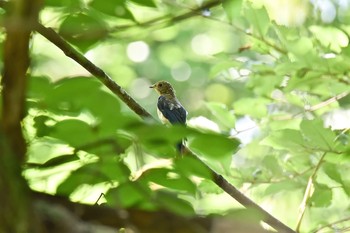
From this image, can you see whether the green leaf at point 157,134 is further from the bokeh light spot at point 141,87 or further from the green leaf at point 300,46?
the bokeh light spot at point 141,87

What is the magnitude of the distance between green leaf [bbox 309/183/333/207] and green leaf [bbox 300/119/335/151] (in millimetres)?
122

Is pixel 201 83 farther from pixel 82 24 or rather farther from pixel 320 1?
pixel 82 24

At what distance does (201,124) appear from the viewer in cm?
141

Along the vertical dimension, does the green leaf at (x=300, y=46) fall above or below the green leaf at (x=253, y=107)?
above

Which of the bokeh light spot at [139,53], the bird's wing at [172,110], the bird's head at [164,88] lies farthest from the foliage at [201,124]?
the bokeh light spot at [139,53]

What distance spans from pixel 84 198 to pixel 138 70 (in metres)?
5.81

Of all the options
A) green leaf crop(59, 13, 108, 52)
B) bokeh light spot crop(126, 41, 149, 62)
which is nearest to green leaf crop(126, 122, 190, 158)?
green leaf crop(59, 13, 108, 52)

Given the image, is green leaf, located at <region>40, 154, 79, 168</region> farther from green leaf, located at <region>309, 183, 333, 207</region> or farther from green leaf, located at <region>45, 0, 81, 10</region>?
green leaf, located at <region>309, 183, 333, 207</region>

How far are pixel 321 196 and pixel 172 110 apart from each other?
157 centimetres

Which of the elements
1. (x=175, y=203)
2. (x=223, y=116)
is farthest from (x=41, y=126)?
(x=223, y=116)

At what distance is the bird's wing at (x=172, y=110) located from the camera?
2733 millimetres

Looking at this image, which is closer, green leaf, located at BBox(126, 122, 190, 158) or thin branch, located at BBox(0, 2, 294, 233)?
green leaf, located at BBox(126, 122, 190, 158)

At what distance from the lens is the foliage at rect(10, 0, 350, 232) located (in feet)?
1.70

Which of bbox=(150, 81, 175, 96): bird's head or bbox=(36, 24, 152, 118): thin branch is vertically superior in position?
bbox=(36, 24, 152, 118): thin branch
